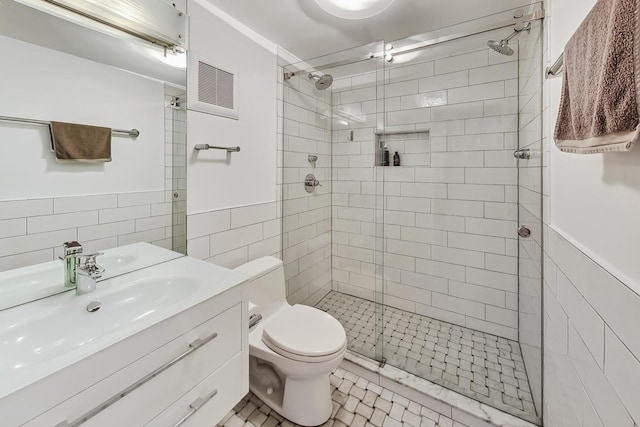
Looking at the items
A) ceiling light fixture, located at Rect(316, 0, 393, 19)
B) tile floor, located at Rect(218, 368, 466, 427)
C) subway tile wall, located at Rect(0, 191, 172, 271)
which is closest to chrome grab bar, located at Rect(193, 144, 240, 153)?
subway tile wall, located at Rect(0, 191, 172, 271)

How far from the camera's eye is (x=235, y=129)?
1.71m

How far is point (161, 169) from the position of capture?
1331 millimetres

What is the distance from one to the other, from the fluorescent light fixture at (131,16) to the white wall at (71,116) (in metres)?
0.18

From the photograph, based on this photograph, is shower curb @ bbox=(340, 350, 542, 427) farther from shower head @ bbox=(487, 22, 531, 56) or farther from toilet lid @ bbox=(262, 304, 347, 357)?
shower head @ bbox=(487, 22, 531, 56)

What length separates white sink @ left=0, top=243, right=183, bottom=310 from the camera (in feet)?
3.01

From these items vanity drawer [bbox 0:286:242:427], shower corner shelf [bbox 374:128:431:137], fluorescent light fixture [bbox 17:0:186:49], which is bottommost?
vanity drawer [bbox 0:286:242:427]

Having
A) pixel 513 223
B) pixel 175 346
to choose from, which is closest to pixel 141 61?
pixel 175 346

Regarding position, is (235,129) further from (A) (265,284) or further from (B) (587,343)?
(B) (587,343)

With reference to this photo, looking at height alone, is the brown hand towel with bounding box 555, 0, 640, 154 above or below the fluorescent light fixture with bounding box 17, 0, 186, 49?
below

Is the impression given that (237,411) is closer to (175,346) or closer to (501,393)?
(175,346)

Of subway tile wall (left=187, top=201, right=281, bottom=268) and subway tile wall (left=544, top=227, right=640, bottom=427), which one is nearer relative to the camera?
subway tile wall (left=544, top=227, right=640, bottom=427)

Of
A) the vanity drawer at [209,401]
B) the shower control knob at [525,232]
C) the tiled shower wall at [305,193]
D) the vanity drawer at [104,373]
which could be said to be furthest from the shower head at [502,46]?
the vanity drawer at [209,401]

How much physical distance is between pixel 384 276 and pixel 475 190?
1.05 m

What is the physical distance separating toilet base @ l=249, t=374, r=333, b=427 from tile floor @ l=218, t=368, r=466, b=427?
53 millimetres
